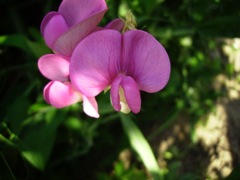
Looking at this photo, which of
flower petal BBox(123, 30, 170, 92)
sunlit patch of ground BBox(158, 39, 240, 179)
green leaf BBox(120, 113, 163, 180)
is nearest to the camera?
flower petal BBox(123, 30, 170, 92)

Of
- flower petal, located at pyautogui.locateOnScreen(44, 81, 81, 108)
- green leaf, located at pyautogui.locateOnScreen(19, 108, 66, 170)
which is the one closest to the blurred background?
green leaf, located at pyautogui.locateOnScreen(19, 108, 66, 170)

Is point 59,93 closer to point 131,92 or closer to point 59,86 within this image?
point 59,86

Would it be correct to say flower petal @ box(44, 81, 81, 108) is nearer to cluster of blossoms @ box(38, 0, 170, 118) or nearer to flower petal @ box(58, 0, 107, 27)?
cluster of blossoms @ box(38, 0, 170, 118)

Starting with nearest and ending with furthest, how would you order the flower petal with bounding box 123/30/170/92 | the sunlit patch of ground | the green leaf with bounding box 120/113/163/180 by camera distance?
the flower petal with bounding box 123/30/170/92 < the green leaf with bounding box 120/113/163/180 < the sunlit patch of ground

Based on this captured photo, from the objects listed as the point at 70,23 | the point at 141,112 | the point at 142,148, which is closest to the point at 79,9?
the point at 70,23

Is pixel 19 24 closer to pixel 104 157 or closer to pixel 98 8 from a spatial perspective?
pixel 104 157

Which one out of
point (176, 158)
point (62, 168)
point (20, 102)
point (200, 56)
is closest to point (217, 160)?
point (176, 158)
